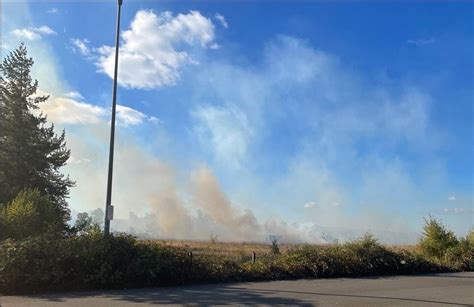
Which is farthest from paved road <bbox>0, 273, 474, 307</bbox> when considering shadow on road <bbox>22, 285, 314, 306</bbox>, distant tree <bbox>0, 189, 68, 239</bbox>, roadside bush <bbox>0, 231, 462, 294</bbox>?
distant tree <bbox>0, 189, 68, 239</bbox>

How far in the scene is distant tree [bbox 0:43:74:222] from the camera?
105 feet

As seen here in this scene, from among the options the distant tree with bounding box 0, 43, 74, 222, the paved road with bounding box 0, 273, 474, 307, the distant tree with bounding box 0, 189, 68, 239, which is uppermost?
the distant tree with bounding box 0, 43, 74, 222

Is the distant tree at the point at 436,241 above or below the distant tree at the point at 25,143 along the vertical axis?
below

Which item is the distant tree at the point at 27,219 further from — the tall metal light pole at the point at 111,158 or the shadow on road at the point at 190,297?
the shadow on road at the point at 190,297

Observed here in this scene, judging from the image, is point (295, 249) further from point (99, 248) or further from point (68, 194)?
point (68, 194)

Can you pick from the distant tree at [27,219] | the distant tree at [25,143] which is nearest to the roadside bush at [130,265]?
the distant tree at [27,219]

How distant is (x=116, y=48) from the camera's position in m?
13.9

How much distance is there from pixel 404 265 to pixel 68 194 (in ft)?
90.9

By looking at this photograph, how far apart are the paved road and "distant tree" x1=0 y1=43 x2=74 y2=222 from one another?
72.3 feet

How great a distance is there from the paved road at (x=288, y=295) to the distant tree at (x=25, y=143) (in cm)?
2203

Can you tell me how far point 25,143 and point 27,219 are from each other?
21182mm

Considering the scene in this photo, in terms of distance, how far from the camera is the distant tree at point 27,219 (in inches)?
526

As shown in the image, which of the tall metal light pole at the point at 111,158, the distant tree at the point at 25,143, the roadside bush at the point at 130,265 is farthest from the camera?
the distant tree at the point at 25,143

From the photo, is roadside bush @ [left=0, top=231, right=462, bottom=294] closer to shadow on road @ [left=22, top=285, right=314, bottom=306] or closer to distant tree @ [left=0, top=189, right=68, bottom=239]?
shadow on road @ [left=22, top=285, right=314, bottom=306]
